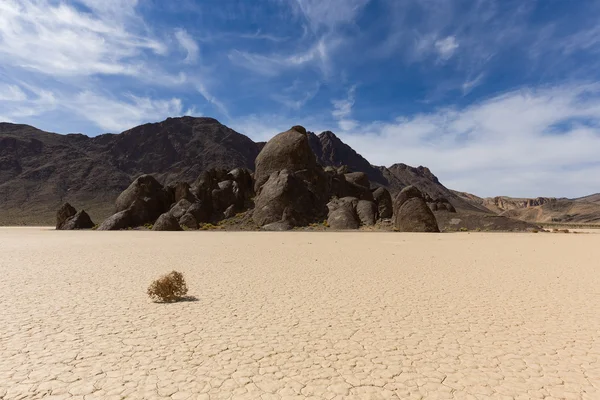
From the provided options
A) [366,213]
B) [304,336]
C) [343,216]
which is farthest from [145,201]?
[304,336]

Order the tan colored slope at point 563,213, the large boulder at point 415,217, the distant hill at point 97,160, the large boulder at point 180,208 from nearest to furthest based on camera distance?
the large boulder at point 415,217
the large boulder at point 180,208
the distant hill at point 97,160
the tan colored slope at point 563,213

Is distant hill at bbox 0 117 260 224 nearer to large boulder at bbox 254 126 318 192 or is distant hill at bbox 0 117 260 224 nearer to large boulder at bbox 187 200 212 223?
large boulder at bbox 187 200 212 223

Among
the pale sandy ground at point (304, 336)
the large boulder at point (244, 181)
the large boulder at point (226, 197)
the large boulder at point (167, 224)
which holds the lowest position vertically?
the pale sandy ground at point (304, 336)

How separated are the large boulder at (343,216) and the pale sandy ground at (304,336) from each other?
70.4 feet

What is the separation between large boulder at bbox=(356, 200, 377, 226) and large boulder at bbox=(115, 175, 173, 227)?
20570 mm

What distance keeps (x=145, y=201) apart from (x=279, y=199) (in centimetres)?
1461

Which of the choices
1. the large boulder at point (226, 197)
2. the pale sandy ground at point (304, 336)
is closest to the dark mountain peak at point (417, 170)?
the large boulder at point (226, 197)

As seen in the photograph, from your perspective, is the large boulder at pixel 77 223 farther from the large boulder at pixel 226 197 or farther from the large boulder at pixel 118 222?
the large boulder at pixel 226 197

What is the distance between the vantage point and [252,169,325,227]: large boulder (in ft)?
108

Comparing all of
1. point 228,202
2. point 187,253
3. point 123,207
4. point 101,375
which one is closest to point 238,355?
point 101,375

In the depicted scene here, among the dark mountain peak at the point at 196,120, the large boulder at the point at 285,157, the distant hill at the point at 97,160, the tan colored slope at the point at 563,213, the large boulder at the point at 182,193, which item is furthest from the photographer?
the dark mountain peak at the point at 196,120

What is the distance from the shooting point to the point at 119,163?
4001 inches

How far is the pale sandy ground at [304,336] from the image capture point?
145 inches

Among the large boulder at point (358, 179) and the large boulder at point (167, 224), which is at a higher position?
the large boulder at point (358, 179)
